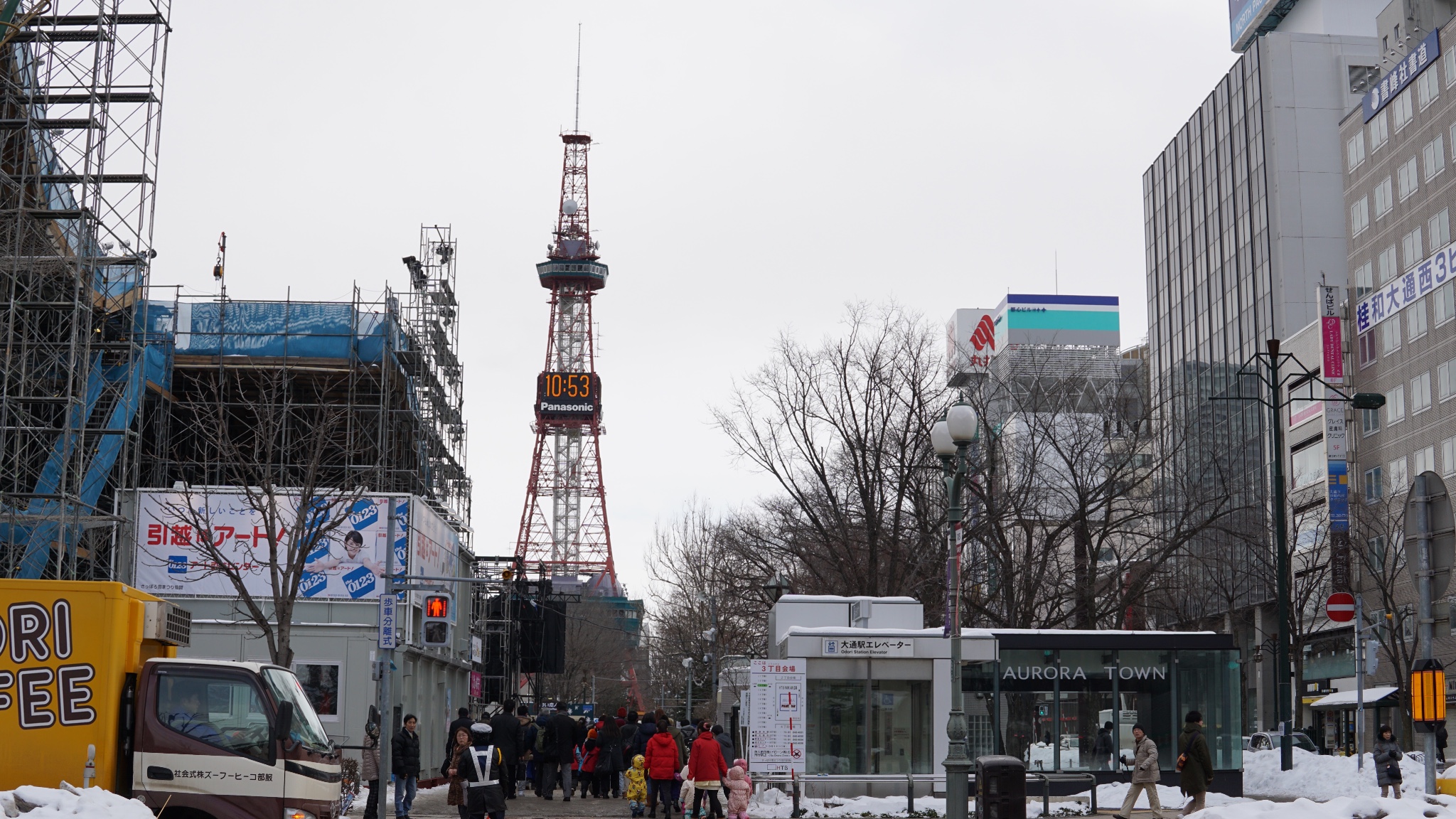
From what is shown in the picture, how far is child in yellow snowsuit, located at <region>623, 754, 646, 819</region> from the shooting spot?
78.6 ft

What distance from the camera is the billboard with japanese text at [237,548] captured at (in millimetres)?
34344

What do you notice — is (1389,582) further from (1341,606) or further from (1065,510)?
(1341,606)

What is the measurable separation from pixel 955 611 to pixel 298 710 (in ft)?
23.7

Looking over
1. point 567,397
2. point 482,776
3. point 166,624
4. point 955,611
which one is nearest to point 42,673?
point 166,624

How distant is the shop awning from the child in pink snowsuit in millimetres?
36460

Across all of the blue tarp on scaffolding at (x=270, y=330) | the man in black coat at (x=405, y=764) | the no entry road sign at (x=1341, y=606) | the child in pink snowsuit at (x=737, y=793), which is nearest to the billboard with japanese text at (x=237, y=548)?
the blue tarp on scaffolding at (x=270, y=330)

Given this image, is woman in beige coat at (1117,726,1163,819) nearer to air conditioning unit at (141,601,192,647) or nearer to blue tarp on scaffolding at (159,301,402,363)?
air conditioning unit at (141,601,192,647)

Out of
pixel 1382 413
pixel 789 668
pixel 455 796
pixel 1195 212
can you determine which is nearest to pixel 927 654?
pixel 789 668

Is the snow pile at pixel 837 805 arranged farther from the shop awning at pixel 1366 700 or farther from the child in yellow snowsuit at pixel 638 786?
the shop awning at pixel 1366 700

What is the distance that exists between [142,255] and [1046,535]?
22393mm

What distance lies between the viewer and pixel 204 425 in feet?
121

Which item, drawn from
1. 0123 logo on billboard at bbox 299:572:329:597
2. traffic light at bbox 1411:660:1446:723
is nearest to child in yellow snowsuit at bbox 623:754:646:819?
0123 logo on billboard at bbox 299:572:329:597

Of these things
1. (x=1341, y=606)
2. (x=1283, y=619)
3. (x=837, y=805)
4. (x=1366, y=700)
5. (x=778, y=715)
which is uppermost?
(x=1341, y=606)

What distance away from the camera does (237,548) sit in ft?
113
